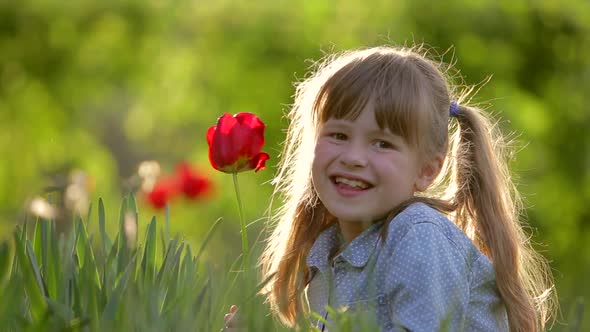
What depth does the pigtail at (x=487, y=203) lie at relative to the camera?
2.22m

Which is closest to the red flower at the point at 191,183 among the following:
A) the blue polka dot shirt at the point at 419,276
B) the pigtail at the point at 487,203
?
the pigtail at the point at 487,203

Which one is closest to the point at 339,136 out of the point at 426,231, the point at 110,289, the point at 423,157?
the point at 423,157

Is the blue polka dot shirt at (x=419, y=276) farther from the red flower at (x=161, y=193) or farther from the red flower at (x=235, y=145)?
the red flower at (x=161, y=193)

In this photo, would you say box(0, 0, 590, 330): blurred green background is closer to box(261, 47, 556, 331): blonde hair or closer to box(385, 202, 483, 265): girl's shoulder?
box(261, 47, 556, 331): blonde hair

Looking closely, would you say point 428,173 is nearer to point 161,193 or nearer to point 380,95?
point 380,95

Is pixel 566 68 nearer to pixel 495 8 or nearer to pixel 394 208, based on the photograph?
pixel 495 8

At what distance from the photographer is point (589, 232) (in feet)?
30.8

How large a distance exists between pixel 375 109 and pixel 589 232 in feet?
25.1

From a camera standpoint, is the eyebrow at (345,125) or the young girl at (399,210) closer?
the young girl at (399,210)

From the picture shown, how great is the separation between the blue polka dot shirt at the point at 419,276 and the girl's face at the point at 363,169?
68 millimetres

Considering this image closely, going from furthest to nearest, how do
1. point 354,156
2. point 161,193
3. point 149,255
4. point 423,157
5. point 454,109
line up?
point 161,193
point 454,109
point 423,157
point 354,156
point 149,255

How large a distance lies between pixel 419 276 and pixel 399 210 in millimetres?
243

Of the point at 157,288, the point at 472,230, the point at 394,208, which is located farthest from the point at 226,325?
the point at 472,230

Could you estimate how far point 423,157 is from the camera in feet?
7.32
